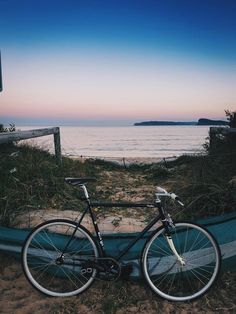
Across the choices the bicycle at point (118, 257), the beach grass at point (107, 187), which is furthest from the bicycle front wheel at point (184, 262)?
the beach grass at point (107, 187)

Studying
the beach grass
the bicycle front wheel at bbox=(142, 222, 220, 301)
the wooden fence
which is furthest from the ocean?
the bicycle front wheel at bbox=(142, 222, 220, 301)

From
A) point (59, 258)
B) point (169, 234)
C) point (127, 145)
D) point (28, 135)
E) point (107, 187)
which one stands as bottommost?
point (127, 145)

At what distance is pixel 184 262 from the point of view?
12.7ft

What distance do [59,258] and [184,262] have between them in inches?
52.2

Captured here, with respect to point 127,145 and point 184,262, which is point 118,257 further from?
point 127,145

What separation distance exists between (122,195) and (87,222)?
273cm

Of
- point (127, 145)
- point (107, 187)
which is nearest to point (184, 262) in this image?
point (107, 187)

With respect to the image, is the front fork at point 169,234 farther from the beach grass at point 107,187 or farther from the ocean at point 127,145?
the ocean at point 127,145

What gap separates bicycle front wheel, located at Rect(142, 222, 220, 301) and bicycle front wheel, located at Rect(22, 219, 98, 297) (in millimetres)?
661

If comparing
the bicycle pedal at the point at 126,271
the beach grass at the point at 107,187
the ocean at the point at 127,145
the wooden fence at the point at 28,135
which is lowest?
the ocean at the point at 127,145

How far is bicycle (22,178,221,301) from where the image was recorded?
3.76 metres

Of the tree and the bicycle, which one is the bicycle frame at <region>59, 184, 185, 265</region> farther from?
the tree

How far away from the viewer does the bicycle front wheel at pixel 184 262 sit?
3.90 metres

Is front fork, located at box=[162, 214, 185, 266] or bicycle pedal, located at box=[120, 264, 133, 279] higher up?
front fork, located at box=[162, 214, 185, 266]
